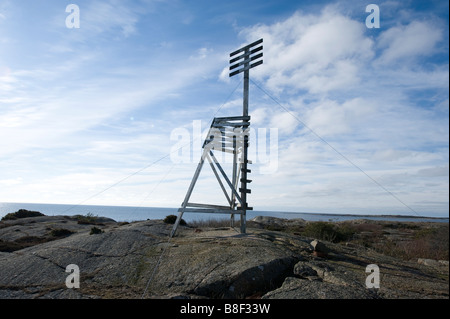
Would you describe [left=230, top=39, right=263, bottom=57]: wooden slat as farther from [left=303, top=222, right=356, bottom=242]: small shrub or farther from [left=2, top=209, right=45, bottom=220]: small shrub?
[left=2, top=209, right=45, bottom=220]: small shrub

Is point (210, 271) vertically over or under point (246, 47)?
under

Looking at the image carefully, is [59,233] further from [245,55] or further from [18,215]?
[18,215]

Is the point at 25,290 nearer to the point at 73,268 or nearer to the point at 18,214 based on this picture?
the point at 73,268

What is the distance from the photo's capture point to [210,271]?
25.2 ft

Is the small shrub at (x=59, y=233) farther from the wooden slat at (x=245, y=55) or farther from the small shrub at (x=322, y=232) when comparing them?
the small shrub at (x=322, y=232)

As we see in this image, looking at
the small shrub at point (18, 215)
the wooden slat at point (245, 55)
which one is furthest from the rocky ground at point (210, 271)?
the small shrub at point (18, 215)

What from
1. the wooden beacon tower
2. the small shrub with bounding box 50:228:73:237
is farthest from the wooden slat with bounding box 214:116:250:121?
the small shrub with bounding box 50:228:73:237

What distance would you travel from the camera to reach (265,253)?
870cm

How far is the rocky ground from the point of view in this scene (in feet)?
22.9

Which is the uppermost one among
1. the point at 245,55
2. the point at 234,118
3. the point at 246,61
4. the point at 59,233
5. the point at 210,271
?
the point at 245,55

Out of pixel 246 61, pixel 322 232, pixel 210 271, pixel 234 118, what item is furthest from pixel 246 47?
pixel 322 232

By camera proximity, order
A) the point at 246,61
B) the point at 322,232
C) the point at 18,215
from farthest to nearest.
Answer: the point at 18,215 → the point at 322,232 → the point at 246,61
